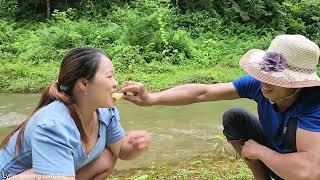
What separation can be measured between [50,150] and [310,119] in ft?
4.17

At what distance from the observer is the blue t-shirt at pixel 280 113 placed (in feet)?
8.02

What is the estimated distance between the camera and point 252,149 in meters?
2.62

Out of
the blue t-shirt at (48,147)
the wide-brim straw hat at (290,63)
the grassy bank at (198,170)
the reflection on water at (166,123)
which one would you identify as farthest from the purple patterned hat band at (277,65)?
the reflection on water at (166,123)

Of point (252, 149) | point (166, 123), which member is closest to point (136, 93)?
point (252, 149)

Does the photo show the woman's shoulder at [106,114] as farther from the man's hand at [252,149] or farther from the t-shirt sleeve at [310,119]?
the t-shirt sleeve at [310,119]

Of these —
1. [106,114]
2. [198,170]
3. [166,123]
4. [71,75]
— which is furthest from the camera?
[166,123]

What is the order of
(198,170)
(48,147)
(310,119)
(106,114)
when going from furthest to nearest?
1. (198,170)
2. (106,114)
3. (310,119)
4. (48,147)

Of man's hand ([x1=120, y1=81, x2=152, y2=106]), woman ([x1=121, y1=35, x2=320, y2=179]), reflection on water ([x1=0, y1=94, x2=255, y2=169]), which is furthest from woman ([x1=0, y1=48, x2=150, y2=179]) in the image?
reflection on water ([x1=0, y1=94, x2=255, y2=169])

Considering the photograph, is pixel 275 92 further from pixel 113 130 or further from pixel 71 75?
pixel 71 75

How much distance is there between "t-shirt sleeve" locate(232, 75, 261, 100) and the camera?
283 centimetres

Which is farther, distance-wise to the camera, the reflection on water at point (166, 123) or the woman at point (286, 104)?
the reflection on water at point (166, 123)

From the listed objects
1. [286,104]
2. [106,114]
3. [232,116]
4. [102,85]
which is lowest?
[232,116]

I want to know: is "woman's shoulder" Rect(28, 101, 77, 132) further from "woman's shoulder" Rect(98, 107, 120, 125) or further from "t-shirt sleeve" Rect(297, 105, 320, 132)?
"t-shirt sleeve" Rect(297, 105, 320, 132)

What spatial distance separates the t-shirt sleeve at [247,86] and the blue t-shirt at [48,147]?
106cm
